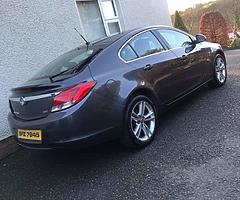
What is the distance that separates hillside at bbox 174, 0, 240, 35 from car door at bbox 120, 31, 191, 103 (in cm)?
1237

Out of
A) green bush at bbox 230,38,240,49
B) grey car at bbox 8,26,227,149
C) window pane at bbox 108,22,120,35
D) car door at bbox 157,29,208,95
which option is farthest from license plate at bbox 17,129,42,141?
green bush at bbox 230,38,240,49

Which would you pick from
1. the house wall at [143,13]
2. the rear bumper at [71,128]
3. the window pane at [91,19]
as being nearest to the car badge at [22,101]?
the rear bumper at [71,128]

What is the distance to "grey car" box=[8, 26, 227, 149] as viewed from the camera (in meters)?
4.04

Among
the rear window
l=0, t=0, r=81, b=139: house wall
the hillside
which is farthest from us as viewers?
the hillside

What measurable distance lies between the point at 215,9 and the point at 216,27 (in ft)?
14.2

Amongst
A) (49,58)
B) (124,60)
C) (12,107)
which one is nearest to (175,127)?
(124,60)

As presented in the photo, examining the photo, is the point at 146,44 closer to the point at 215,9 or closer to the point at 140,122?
the point at 140,122

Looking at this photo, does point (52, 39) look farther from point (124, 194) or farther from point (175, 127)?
point (124, 194)

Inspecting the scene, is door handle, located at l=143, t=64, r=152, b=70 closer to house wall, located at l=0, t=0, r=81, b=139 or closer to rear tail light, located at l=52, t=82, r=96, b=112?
rear tail light, located at l=52, t=82, r=96, b=112

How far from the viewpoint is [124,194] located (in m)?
3.75

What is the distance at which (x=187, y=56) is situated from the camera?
5.84 meters

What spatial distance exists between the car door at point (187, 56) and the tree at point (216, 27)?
955 cm

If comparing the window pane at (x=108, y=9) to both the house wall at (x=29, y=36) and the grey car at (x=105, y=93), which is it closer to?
the house wall at (x=29, y=36)

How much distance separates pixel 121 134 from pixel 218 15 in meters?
12.2
